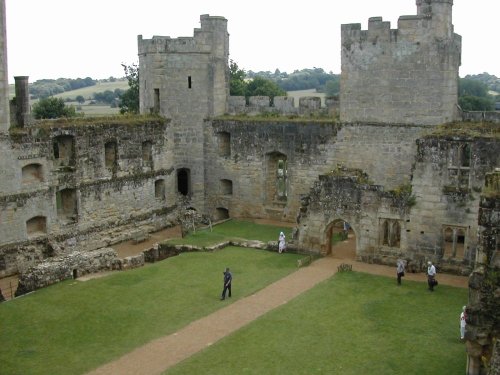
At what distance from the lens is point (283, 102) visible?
1257 inches

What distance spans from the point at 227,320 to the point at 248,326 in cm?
79

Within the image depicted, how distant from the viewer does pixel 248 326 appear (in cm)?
1950

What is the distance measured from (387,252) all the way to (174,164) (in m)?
12.2

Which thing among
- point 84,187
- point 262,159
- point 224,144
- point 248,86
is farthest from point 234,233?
point 248,86

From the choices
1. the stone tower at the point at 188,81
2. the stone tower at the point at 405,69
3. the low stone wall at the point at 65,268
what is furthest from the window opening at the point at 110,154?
the stone tower at the point at 405,69

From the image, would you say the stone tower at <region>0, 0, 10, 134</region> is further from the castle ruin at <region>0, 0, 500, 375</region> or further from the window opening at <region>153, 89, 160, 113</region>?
the window opening at <region>153, 89, 160, 113</region>

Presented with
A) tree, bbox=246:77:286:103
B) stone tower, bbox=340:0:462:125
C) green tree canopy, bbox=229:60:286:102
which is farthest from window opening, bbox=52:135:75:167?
tree, bbox=246:77:286:103

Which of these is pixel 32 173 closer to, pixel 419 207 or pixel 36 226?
pixel 36 226

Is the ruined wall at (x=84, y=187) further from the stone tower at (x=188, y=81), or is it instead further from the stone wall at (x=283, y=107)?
the stone wall at (x=283, y=107)

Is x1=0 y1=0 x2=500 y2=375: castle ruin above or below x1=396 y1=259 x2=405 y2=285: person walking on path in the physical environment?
above

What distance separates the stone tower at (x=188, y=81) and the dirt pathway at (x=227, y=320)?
10336 mm

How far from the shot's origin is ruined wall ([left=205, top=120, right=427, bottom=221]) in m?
28.5

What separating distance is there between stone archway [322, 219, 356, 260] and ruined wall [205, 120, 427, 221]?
2346 millimetres

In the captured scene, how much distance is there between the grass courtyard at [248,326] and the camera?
17.1 m
